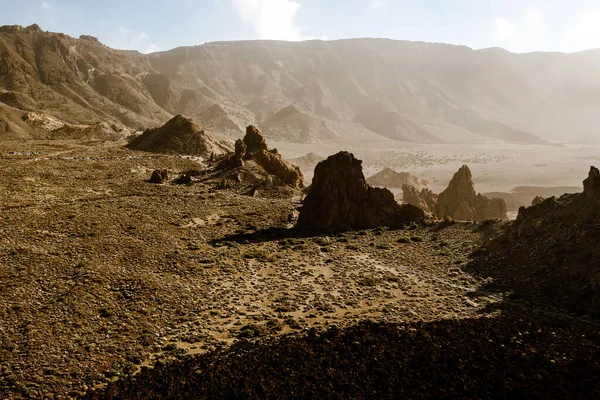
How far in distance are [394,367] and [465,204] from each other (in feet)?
135

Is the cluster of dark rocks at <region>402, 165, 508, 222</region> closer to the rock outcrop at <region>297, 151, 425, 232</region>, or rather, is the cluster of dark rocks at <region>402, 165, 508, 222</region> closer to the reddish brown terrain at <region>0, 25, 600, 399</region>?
the reddish brown terrain at <region>0, 25, 600, 399</region>

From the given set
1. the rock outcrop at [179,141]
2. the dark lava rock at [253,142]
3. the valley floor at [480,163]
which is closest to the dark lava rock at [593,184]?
the dark lava rock at [253,142]

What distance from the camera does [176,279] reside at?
26500 millimetres

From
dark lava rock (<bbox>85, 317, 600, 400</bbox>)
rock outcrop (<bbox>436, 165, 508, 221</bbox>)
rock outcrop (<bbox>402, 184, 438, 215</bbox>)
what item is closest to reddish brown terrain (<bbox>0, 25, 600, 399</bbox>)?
dark lava rock (<bbox>85, 317, 600, 400</bbox>)

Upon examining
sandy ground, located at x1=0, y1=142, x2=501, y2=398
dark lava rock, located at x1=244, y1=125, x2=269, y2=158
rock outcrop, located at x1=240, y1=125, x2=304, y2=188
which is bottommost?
sandy ground, located at x1=0, y1=142, x2=501, y2=398

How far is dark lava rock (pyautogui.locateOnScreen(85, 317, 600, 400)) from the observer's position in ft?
55.0

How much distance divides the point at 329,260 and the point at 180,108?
17687 centimetres

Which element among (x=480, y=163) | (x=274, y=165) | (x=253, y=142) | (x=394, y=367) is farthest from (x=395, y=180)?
(x=394, y=367)

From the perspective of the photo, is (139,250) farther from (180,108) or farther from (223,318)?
(180,108)

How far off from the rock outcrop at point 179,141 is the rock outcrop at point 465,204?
119 feet

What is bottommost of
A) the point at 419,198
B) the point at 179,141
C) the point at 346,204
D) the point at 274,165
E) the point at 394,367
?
the point at 394,367

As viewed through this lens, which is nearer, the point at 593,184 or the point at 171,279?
the point at 171,279

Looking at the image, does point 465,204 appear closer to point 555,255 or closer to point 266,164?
point 266,164

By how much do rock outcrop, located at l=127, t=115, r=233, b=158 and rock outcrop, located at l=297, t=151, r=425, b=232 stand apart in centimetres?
3219
